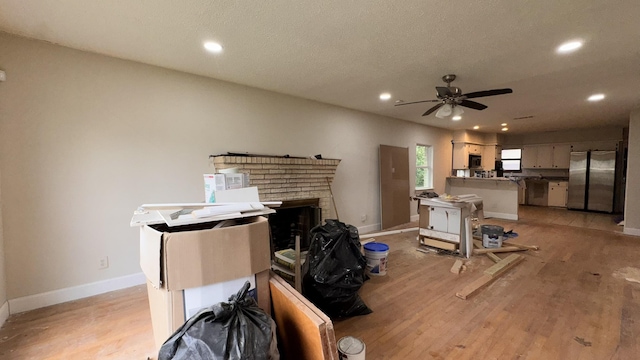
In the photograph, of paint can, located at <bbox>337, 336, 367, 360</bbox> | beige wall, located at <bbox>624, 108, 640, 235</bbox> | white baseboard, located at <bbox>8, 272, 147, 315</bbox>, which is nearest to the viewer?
paint can, located at <bbox>337, 336, 367, 360</bbox>

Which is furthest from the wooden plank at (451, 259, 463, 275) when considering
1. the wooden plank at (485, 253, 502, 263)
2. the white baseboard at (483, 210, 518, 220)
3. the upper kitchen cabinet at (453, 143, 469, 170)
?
the upper kitchen cabinet at (453, 143, 469, 170)

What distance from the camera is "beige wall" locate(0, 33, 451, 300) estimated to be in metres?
2.33

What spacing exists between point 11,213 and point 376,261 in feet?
11.7

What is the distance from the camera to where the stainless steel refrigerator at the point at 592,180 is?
6785mm

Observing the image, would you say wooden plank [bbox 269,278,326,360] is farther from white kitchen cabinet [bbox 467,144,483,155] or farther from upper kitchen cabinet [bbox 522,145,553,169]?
upper kitchen cabinet [bbox 522,145,553,169]

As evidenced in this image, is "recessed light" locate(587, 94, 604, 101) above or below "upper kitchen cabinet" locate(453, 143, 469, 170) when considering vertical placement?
above

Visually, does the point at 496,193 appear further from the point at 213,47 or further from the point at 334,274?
the point at 213,47

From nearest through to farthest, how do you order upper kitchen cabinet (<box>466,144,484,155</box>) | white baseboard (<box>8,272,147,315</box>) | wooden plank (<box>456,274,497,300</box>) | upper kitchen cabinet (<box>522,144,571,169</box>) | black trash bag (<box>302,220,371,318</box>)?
black trash bag (<box>302,220,371,318</box>) < white baseboard (<box>8,272,147,315</box>) < wooden plank (<box>456,274,497,300</box>) < upper kitchen cabinet (<box>466,144,484,155</box>) < upper kitchen cabinet (<box>522,144,571,169</box>)

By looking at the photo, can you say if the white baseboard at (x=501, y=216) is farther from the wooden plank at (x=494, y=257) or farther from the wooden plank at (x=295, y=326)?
the wooden plank at (x=295, y=326)

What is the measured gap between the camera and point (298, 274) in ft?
7.01

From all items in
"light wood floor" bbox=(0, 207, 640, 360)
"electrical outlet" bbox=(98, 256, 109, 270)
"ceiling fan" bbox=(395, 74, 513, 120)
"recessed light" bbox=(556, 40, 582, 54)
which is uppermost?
"recessed light" bbox=(556, 40, 582, 54)

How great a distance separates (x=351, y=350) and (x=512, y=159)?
9.87m

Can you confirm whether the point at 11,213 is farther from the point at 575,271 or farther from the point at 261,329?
the point at 575,271

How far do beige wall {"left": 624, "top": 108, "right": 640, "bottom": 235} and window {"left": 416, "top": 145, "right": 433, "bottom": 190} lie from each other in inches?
139
